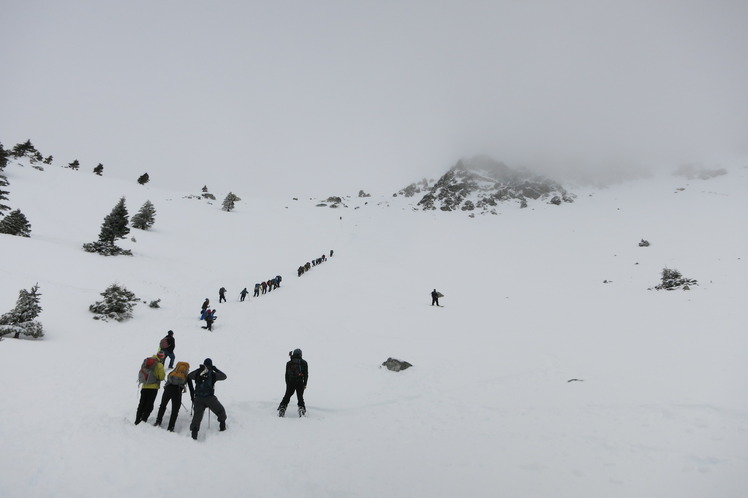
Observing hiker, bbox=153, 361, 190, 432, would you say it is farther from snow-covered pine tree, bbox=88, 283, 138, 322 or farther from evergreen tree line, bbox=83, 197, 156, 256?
evergreen tree line, bbox=83, 197, 156, 256

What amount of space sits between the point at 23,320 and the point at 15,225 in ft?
64.1

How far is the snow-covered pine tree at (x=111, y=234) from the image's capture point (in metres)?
26.9

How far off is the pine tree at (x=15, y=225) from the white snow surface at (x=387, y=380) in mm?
1715

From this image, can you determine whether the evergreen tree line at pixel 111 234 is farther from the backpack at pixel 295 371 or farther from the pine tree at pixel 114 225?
the backpack at pixel 295 371

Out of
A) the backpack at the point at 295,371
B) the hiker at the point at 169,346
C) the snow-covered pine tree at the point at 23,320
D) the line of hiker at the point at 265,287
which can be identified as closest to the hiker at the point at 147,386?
the backpack at the point at 295,371

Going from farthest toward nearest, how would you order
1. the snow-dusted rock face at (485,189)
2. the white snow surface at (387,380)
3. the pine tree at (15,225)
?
the snow-dusted rock face at (485,189)
the pine tree at (15,225)
the white snow surface at (387,380)

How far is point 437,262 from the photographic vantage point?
148 feet

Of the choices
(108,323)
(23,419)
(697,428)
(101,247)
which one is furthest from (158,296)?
(697,428)

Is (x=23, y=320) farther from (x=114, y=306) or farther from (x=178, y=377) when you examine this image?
(x=178, y=377)

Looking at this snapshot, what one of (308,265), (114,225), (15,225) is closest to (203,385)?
(114,225)

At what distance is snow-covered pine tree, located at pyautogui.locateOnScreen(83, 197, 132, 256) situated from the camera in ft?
88.2

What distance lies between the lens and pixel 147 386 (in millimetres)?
8000

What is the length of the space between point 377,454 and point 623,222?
221 ft

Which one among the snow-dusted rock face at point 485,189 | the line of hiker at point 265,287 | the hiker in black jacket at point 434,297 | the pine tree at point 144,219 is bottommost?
the hiker in black jacket at point 434,297
